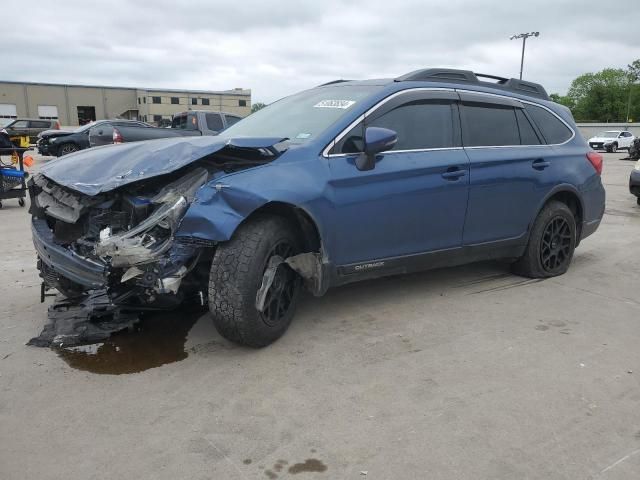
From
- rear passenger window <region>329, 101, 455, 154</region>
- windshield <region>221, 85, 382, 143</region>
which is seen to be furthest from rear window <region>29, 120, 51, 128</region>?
rear passenger window <region>329, 101, 455, 154</region>

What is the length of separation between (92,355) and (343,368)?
1.67m

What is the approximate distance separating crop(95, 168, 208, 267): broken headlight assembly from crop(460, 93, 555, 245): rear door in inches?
97.5

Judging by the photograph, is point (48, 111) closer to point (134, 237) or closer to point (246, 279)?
point (134, 237)

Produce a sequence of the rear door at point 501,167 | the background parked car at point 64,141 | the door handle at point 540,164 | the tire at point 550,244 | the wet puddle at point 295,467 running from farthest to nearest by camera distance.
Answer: the background parked car at point 64,141 < the tire at point 550,244 < the door handle at point 540,164 < the rear door at point 501,167 < the wet puddle at point 295,467

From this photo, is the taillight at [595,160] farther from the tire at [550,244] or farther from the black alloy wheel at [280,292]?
the black alloy wheel at [280,292]

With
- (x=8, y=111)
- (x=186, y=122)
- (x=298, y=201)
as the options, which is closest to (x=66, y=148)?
(x=186, y=122)

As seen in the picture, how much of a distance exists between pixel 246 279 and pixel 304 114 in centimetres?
167

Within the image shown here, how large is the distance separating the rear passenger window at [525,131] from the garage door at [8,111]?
72674 millimetres

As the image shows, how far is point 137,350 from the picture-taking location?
367 cm

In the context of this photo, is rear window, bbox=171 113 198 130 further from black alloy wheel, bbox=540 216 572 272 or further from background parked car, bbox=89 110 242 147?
black alloy wheel, bbox=540 216 572 272

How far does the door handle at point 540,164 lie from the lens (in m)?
5.13

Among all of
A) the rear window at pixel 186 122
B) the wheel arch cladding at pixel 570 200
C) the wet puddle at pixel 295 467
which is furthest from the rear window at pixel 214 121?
the wet puddle at pixel 295 467

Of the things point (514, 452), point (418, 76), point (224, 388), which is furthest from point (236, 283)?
point (418, 76)

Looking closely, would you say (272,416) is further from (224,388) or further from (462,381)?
(462,381)
